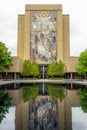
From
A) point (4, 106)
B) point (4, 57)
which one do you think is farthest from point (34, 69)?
point (4, 106)

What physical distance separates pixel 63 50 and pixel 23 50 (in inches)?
602

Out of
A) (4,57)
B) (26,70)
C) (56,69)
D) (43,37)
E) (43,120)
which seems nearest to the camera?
(43,120)

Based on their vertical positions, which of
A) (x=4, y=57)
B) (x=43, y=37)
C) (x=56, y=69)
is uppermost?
(x=43, y=37)

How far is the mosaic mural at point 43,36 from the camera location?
9750 centimetres

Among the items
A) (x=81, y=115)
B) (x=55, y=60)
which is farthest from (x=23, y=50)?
(x=81, y=115)

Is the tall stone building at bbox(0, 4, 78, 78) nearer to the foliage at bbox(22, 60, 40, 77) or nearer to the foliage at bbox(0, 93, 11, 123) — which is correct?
the foliage at bbox(22, 60, 40, 77)

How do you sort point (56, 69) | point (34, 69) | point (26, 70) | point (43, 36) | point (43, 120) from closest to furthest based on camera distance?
1. point (43, 120)
2. point (26, 70)
3. point (56, 69)
4. point (34, 69)
5. point (43, 36)

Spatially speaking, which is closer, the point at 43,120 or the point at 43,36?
the point at 43,120

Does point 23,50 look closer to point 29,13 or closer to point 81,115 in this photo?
point 29,13

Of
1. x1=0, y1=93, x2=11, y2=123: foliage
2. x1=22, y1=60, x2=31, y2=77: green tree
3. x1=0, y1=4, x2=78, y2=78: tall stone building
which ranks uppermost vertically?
x1=0, y1=4, x2=78, y2=78: tall stone building

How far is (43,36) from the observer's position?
325 feet

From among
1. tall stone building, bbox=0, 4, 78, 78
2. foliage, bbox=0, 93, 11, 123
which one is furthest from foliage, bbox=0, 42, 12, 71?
foliage, bbox=0, 93, 11, 123

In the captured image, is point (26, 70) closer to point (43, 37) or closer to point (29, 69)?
point (29, 69)

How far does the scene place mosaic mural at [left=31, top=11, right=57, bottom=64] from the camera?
3839 inches
